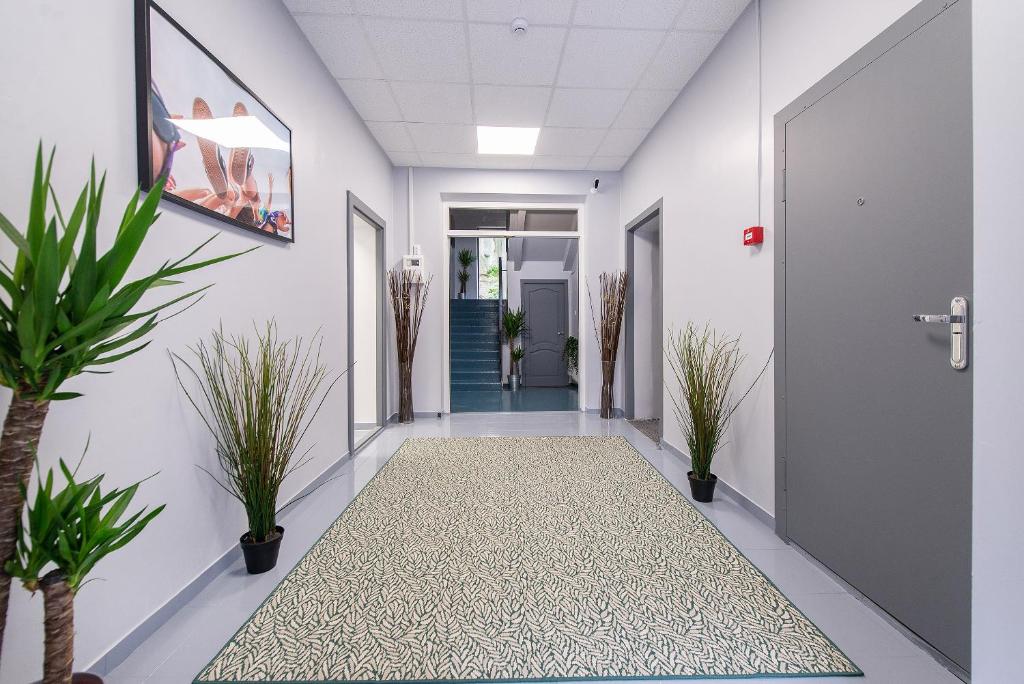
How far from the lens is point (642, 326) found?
4.37 metres

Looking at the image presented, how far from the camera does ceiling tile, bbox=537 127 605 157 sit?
3.54m

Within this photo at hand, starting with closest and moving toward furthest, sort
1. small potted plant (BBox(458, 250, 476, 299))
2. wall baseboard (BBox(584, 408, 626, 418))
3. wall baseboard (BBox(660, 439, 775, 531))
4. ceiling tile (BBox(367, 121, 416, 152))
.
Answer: wall baseboard (BBox(660, 439, 775, 531)), ceiling tile (BBox(367, 121, 416, 152)), wall baseboard (BBox(584, 408, 626, 418)), small potted plant (BBox(458, 250, 476, 299))

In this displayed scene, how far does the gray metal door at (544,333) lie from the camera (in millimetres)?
7293

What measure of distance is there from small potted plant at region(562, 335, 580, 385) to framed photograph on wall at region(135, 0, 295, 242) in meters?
5.36

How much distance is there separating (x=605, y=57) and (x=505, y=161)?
172 cm

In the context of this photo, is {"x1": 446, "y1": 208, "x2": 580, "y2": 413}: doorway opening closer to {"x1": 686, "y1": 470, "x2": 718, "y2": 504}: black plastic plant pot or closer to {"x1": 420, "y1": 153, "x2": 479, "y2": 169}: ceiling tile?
{"x1": 420, "y1": 153, "x2": 479, "y2": 169}: ceiling tile

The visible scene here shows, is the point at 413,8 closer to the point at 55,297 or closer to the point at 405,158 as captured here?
the point at 405,158

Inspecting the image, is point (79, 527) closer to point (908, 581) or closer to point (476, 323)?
point (908, 581)

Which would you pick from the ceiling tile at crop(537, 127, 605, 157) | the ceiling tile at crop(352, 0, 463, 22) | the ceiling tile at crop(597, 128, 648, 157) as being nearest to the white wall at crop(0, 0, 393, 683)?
the ceiling tile at crop(352, 0, 463, 22)

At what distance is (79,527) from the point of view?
77cm

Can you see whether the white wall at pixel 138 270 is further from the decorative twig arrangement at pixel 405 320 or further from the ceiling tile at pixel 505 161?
the ceiling tile at pixel 505 161

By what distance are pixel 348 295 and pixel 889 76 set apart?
292cm

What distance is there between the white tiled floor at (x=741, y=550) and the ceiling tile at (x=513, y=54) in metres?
2.61

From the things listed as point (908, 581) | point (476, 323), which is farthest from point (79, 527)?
point (476, 323)
